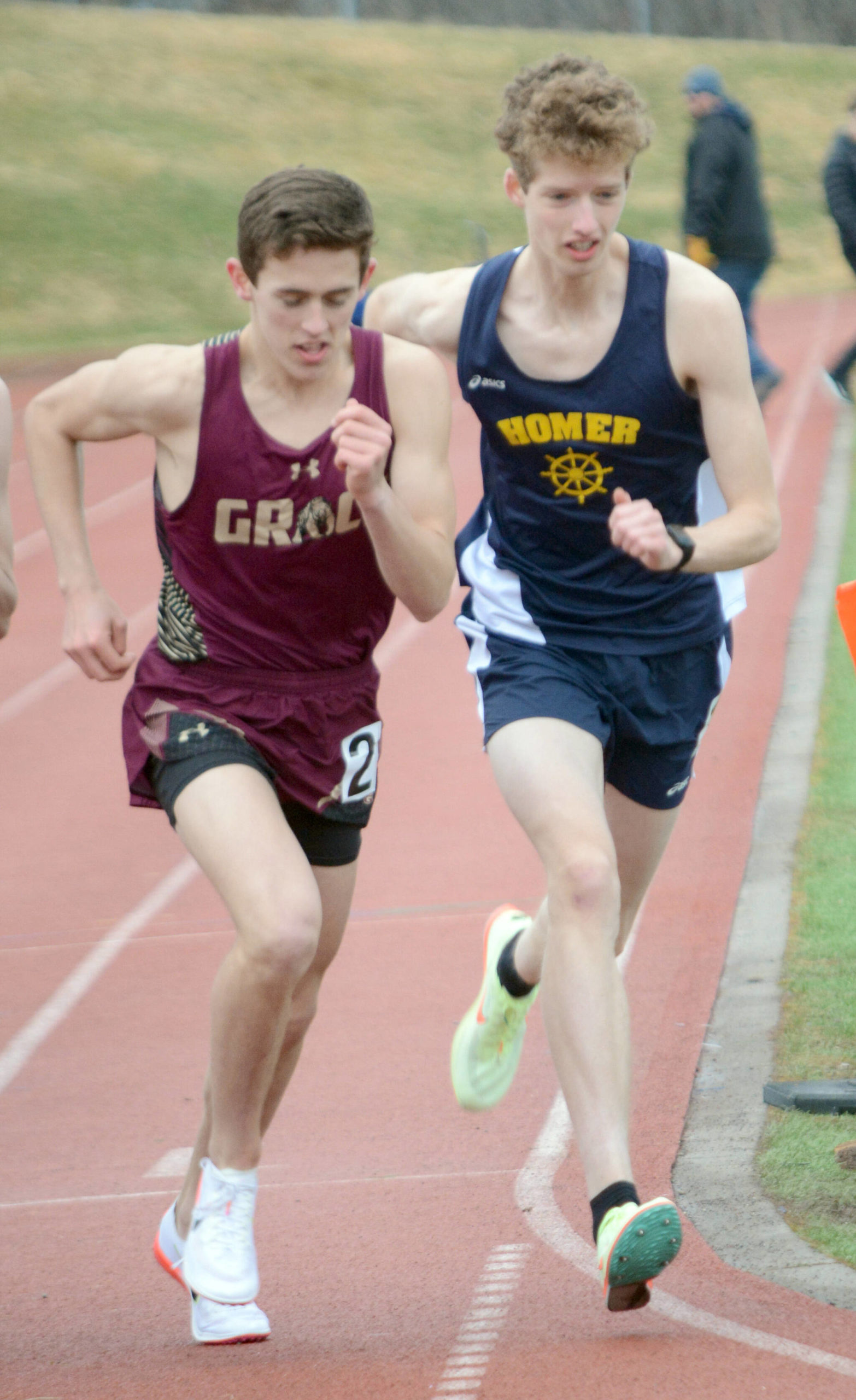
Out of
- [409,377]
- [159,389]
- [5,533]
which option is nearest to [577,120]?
[409,377]

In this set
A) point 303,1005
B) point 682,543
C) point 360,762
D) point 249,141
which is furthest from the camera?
point 249,141

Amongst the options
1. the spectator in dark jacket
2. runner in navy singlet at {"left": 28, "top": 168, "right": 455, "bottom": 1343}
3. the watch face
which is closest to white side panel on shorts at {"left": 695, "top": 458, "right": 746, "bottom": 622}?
the watch face

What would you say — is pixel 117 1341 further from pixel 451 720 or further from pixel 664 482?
pixel 451 720

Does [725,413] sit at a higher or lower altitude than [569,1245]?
higher

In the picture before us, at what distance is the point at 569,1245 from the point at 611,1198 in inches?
30.5

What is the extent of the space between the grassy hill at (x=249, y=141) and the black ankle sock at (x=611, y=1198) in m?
21.2

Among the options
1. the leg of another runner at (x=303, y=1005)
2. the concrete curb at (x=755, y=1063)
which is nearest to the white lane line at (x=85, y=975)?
the leg of another runner at (x=303, y=1005)

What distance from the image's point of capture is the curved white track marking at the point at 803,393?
43.7ft

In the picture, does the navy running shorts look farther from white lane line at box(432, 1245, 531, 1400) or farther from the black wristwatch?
white lane line at box(432, 1245, 531, 1400)

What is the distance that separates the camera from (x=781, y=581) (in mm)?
10102

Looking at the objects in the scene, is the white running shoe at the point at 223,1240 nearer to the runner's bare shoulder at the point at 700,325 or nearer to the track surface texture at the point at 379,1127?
the track surface texture at the point at 379,1127

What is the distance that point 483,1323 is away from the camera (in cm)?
319

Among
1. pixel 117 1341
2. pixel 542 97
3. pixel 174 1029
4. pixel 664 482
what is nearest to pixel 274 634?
pixel 664 482

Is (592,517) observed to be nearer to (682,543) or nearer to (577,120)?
(682,543)
